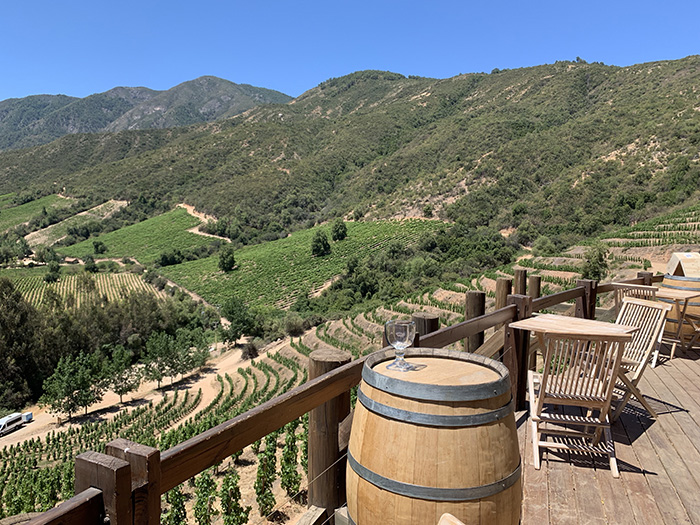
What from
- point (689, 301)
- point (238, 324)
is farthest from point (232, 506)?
point (238, 324)

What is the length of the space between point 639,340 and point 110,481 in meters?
4.43

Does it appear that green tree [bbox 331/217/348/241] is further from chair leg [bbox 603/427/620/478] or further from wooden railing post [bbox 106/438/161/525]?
wooden railing post [bbox 106/438/161/525]

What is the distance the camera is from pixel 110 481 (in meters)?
0.99

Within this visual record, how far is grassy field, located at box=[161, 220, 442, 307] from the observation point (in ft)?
142

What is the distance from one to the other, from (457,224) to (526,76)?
50750 millimetres

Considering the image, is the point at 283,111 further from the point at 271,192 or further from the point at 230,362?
the point at 230,362

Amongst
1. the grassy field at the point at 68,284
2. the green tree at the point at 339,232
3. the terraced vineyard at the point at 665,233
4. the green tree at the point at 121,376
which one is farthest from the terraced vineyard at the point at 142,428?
the green tree at the point at 339,232

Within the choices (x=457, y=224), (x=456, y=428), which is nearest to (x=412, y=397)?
(x=456, y=428)

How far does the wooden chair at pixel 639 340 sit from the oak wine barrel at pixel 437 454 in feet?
7.68

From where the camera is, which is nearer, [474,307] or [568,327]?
[568,327]

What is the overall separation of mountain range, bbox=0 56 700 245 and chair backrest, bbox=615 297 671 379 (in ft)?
99.5

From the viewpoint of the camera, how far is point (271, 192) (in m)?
74.2

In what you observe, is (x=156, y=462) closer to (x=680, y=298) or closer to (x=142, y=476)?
(x=142, y=476)

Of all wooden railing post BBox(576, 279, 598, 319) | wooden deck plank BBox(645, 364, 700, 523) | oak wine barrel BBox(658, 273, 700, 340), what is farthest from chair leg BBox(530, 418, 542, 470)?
oak wine barrel BBox(658, 273, 700, 340)
